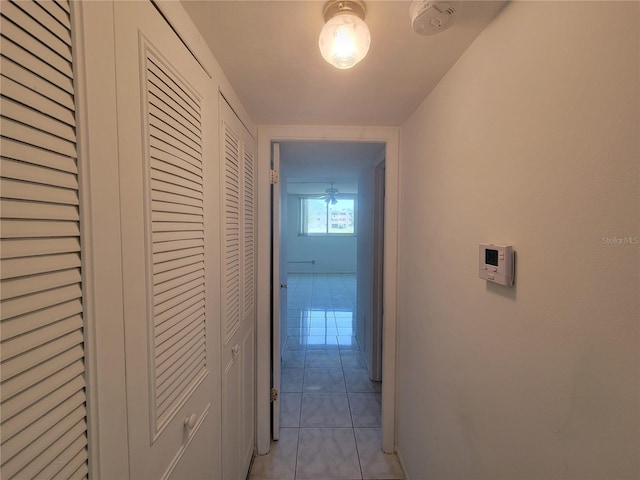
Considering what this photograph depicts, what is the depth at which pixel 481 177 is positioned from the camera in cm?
86

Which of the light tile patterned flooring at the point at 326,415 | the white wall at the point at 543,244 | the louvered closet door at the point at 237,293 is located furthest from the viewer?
the light tile patterned flooring at the point at 326,415

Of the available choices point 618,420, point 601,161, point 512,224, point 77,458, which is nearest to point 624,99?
point 601,161

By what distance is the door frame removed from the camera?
5.40ft

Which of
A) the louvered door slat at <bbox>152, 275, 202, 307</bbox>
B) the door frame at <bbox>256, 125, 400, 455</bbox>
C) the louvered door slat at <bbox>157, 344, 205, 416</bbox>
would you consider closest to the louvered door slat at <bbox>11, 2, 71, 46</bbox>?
the louvered door slat at <bbox>152, 275, 202, 307</bbox>

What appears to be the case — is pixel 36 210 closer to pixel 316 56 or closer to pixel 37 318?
pixel 37 318

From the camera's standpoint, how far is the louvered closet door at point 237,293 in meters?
1.14

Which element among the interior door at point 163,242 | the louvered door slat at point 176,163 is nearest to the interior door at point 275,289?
the interior door at point 163,242

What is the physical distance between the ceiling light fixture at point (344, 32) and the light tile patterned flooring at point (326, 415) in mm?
2161

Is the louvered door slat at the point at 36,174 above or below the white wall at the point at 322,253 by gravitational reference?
above

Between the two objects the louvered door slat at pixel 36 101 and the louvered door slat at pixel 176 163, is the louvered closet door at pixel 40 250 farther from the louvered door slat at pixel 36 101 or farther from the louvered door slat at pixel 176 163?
the louvered door slat at pixel 176 163

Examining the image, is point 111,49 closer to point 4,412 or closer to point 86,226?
A: point 86,226

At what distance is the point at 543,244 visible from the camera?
Result: 62 cm

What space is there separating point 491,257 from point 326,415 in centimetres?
189

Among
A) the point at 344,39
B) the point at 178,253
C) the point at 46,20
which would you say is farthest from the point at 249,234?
the point at 46,20
